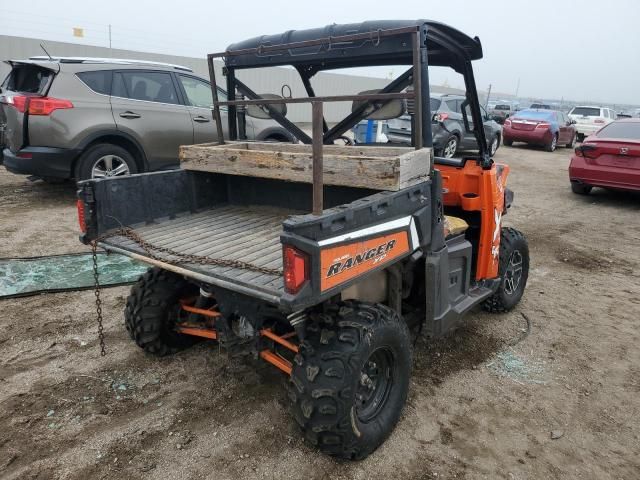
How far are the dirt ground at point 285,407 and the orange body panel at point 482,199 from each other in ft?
2.14

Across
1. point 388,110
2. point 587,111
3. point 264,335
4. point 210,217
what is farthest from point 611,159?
point 587,111

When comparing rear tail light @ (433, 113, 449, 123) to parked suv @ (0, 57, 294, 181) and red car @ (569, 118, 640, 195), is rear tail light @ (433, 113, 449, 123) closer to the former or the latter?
red car @ (569, 118, 640, 195)

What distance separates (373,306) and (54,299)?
307 centimetres

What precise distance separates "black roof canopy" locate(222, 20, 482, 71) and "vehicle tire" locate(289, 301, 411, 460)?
5.00 feet

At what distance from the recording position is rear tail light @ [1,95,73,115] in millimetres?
6367

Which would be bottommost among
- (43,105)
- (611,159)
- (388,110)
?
(611,159)

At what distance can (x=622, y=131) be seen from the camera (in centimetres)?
866

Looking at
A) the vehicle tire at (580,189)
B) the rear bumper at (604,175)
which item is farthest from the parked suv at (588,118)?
the rear bumper at (604,175)

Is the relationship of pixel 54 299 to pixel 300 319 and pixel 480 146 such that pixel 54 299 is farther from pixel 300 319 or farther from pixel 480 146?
pixel 480 146

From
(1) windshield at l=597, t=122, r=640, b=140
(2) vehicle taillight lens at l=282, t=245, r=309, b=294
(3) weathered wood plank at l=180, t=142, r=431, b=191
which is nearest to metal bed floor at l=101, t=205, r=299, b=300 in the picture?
(2) vehicle taillight lens at l=282, t=245, r=309, b=294

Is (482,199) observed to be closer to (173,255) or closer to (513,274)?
(513,274)

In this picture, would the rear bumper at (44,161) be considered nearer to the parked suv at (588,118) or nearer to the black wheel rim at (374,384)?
the black wheel rim at (374,384)

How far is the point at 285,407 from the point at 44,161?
5241mm

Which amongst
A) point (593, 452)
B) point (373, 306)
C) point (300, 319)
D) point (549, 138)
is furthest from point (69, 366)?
point (549, 138)
